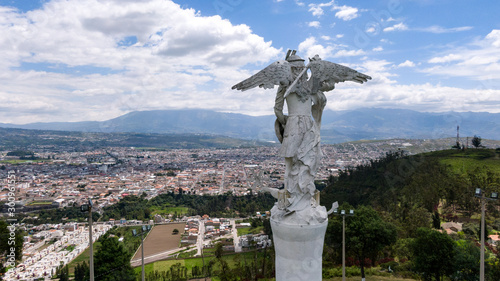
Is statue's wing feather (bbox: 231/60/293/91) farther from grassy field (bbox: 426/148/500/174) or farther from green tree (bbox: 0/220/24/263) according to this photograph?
grassy field (bbox: 426/148/500/174)

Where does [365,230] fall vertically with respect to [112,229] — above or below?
above

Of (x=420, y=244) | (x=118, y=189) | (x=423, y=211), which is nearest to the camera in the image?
(x=420, y=244)

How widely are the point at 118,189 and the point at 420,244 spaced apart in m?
69.1

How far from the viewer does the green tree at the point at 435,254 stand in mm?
15328

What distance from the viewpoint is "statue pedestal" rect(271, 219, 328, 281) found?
7.40 meters

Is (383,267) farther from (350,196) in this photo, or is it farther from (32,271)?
(32,271)

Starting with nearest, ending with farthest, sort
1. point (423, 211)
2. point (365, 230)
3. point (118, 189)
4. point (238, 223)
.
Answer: point (365, 230) < point (423, 211) < point (238, 223) < point (118, 189)

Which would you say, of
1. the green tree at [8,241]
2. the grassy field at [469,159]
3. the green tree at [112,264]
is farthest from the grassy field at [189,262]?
the grassy field at [469,159]

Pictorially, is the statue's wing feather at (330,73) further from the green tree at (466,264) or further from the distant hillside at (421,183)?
the distant hillside at (421,183)

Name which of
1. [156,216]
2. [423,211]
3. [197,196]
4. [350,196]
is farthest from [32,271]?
[197,196]

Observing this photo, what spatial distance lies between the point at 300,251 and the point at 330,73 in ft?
13.9

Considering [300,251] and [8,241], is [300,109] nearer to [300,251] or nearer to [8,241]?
[300,251]

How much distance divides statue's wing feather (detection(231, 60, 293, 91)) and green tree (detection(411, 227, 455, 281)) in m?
12.7

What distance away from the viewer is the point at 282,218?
7.68 m
